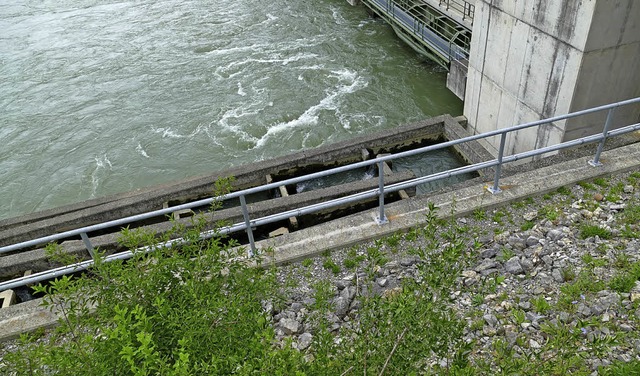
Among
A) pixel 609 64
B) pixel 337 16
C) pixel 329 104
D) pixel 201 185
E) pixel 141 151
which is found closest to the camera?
pixel 609 64

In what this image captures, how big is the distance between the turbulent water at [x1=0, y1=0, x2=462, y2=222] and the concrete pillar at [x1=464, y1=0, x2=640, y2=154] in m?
3.83

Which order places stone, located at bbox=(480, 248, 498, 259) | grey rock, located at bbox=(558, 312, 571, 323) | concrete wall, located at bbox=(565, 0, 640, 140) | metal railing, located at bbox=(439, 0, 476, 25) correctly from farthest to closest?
metal railing, located at bbox=(439, 0, 476, 25) < concrete wall, located at bbox=(565, 0, 640, 140) < stone, located at bbox=(480, 248, 498, 259) < grey rock, located at bbox=(558, 312, 571, 323)

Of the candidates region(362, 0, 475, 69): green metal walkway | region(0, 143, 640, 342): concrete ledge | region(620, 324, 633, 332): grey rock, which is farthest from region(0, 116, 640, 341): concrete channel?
region(362, 0, 475, 69): green metal walkway

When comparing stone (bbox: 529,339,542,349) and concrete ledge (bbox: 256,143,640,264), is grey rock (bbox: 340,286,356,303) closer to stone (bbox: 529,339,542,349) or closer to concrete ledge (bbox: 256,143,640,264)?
concrete ledge (bbox: 256,143,640,264)

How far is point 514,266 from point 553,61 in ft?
17.0

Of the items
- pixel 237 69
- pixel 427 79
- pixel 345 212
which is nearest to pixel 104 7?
pixel 237 69

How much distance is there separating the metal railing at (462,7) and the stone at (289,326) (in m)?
13.1

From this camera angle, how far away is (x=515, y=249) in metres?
5.95

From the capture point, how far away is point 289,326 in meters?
5.26

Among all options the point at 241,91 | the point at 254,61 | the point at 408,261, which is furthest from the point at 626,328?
the point at 254,61

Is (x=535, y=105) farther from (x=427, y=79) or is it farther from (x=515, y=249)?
(x=427, y=79)

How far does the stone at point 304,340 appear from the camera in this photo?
16.5 feet

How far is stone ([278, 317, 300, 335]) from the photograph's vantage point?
17.2ft

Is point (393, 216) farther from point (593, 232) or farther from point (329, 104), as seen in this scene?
point (329, 104)
